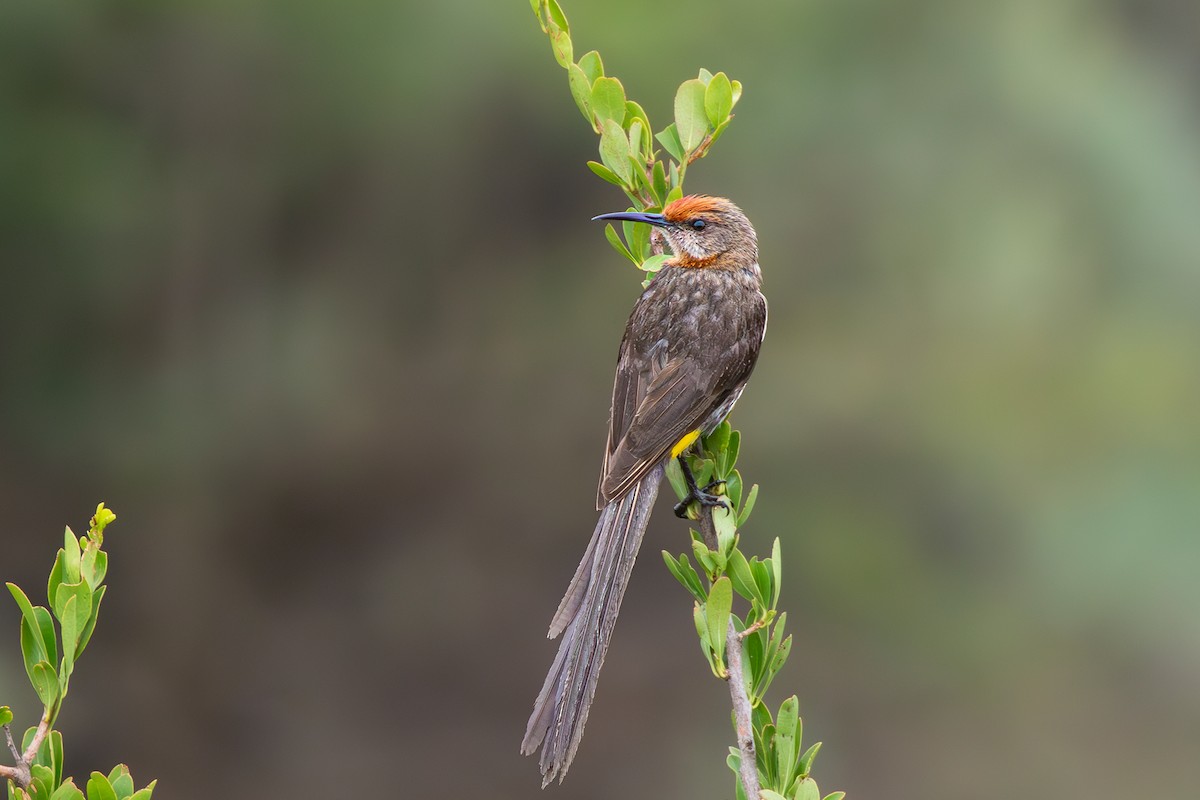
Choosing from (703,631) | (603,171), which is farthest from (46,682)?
(603,171)

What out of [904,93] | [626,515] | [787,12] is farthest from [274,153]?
[626,515]

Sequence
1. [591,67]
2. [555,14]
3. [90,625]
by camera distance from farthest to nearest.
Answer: [591,67] < [555,14] < [90,625]

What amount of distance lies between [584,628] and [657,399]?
0.77 metres

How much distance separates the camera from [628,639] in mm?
7109

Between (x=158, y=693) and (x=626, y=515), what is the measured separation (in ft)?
15.7

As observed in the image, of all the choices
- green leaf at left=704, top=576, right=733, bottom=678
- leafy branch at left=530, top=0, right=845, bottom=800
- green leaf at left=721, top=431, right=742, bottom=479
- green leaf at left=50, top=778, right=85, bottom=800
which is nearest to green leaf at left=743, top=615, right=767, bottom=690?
leafy branch at left=530, top=0, right=845, bottom=800

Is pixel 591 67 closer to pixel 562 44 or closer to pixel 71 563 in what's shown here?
pixel 562 44

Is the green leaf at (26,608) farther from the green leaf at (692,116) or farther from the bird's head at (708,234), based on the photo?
the bird's head at (708,234)

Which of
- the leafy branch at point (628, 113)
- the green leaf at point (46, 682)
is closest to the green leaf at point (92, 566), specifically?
the green leaf at point (46, 682)

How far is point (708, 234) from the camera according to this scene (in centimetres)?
304

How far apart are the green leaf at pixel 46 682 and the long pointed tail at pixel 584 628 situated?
70cm

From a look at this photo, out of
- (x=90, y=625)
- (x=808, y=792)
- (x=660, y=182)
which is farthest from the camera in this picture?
(x=660, y=182)

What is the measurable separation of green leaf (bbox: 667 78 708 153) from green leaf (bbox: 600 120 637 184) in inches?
4.0

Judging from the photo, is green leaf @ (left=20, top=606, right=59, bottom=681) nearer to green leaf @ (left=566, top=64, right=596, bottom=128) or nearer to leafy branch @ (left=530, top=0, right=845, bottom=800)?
leafy branch @ (left=530, top=0, right=845, bottom=800)
